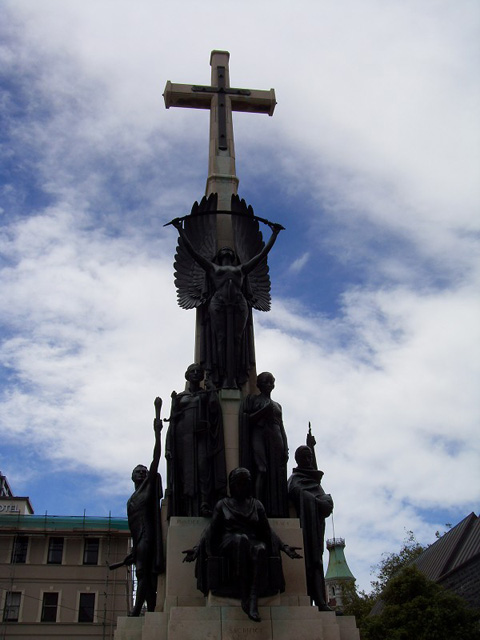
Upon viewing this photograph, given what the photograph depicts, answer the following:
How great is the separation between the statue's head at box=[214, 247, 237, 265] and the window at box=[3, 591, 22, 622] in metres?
29.3

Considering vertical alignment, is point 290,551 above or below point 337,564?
below

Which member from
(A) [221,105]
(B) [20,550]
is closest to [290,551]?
(A) [221,105]

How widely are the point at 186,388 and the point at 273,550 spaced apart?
3259 mm

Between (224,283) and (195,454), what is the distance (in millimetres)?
3004

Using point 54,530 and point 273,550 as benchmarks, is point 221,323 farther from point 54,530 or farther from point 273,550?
point 54,530

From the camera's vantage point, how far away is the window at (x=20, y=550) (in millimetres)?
36581

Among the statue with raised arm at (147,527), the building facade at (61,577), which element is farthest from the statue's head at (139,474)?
the building facade at (61,577)

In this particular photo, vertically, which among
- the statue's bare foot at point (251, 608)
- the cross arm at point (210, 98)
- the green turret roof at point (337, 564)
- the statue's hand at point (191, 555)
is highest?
the green turret roof at point (337, 564)

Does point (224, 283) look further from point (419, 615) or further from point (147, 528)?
point (419, 615)

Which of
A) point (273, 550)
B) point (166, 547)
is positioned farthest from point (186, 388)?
point (273, 550)

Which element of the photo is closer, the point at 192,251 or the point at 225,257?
the point at 192,251

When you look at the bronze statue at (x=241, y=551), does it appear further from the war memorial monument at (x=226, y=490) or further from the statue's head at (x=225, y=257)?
the statue's head at (x=225, y=257)

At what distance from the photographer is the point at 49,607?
35219mm

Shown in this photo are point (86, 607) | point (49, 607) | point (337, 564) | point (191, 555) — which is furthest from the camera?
point (337, 564)
